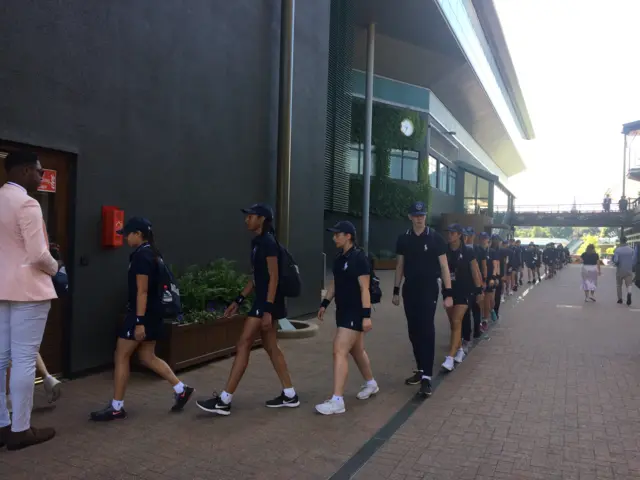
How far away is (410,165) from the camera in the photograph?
32156 mm

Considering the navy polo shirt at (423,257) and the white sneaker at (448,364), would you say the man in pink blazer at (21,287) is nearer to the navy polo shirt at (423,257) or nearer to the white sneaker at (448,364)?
the navy polo shirt at (423,257)

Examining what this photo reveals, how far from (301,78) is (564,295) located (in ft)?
41.0

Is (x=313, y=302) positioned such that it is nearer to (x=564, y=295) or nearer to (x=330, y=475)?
(x=330, y=475)

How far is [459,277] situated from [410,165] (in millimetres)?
25524

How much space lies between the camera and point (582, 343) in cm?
906

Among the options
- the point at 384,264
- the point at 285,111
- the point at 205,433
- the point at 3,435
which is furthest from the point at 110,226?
the point at 384,264

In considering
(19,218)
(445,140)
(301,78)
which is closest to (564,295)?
(301,78)

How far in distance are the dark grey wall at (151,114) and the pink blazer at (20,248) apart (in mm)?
1683

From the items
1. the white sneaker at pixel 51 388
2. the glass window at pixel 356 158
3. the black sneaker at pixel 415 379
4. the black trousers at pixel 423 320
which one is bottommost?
the black sneaker at pixel 415 379

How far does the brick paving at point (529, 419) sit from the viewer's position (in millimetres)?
3938

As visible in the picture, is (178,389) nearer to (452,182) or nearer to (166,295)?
(166,295)

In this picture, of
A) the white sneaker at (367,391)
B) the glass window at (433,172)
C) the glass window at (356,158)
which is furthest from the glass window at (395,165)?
the white sneaker at (367,391)

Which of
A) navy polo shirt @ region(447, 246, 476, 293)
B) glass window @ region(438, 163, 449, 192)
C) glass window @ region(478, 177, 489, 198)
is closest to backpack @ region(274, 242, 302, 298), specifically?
navy polo shirt @ region(447, 246, 476, 293)

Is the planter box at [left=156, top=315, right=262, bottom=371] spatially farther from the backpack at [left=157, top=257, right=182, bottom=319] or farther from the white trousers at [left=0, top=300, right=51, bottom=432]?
the white trousers at [left=0, top=300, right=51, bottom=432]
